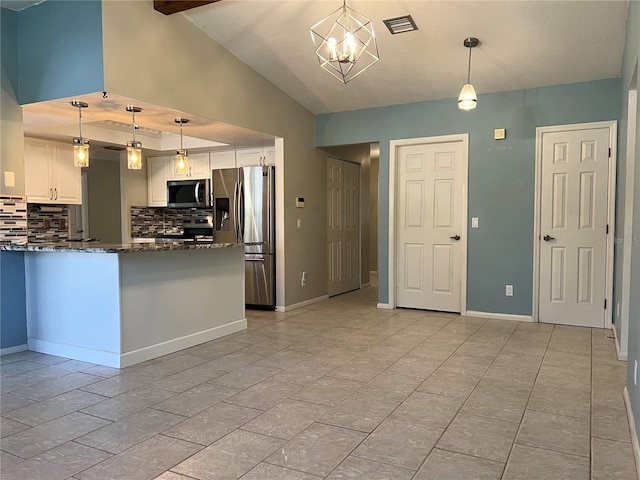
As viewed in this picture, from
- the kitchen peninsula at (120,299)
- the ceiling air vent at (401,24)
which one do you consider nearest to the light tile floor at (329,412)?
the kitchen peninsula at (120,299)

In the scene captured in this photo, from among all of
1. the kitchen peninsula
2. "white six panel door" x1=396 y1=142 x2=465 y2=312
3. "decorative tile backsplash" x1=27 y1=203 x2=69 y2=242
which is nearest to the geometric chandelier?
"white six panel door" x1=396 y1=142 x2=465 y2=312

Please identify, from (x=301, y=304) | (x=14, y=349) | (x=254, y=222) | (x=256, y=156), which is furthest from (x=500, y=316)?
(x=14, y=349)

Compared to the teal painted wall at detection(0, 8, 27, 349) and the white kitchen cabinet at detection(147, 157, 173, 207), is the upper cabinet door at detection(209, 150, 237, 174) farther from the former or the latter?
the teal painted wall at detection(0, 8, 27, 349)

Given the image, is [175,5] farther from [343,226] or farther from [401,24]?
[343,226]

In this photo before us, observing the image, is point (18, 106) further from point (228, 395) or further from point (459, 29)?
point (459, 29)

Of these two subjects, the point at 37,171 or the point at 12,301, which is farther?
the point at 37,171

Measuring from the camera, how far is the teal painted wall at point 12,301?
3.75 meters

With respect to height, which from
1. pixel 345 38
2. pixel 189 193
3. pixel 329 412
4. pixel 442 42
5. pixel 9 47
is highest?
pixel 442 42

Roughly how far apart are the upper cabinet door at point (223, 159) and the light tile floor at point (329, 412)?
2.78 m

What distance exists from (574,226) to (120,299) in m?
4.24

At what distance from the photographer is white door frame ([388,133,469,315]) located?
5043mm

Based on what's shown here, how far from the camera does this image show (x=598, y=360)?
347cm

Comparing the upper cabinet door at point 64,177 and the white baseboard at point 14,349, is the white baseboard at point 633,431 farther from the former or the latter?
the upper cabinet door at point 64,177

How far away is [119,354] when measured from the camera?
3.32 m
